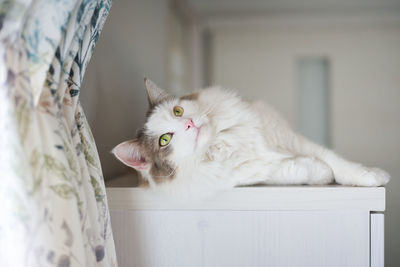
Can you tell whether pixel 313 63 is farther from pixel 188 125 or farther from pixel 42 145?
pixel 42 145

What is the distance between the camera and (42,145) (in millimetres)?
573

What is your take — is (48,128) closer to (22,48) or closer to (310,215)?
(22,48)

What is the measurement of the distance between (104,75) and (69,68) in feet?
1.78

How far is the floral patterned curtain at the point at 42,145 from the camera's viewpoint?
53cm

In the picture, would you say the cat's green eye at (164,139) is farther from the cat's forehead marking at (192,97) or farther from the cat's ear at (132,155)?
the cat's forehead marking at (192,97)

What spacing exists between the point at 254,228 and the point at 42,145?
1.62 feet

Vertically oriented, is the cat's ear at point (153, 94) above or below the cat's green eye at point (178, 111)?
above

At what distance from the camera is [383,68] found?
11.7 ft

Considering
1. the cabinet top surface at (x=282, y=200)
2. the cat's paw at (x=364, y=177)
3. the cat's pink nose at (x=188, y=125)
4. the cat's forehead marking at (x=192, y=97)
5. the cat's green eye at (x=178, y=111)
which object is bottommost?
the cabinet top surface at (x=282, y=200)

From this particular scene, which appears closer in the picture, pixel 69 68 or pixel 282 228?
pixel 69 68

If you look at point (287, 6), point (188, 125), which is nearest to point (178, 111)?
point (188, 125)

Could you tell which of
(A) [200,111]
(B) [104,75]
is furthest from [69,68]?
(B) [104,75]

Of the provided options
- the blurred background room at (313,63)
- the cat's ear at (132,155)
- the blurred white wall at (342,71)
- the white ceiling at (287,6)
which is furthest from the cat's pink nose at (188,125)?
the blurred white wall at (342,71)

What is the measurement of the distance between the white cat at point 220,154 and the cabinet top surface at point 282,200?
33mm
